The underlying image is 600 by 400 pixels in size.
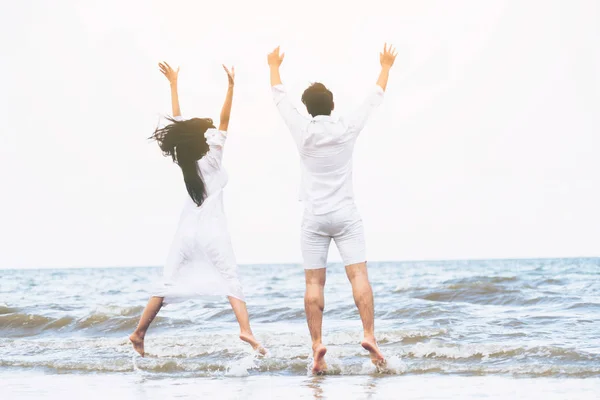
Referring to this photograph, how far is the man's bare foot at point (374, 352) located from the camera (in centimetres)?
555

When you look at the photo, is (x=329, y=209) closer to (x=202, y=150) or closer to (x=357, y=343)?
(x=202, y=150)

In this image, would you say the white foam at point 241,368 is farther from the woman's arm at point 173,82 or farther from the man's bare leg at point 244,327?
the woman's arm at point 173,82

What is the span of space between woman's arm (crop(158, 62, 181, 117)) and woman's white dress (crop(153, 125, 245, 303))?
43 centimetres

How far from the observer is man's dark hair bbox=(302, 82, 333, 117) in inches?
225

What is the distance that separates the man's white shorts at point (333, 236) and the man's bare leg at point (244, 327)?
609mm

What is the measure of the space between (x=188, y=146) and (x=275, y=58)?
931 mm

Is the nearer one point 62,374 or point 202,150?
point 202,150

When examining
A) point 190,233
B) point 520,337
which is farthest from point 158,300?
point 520,337

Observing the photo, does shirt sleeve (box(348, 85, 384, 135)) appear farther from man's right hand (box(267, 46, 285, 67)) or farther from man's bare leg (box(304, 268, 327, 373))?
man's bare leg (box(304, 268, 327, 373))

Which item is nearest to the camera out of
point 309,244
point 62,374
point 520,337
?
point 309,244

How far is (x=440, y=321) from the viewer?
31.8 feet

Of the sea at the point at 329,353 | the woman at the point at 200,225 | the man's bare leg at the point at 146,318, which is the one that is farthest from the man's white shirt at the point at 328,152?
the man's bare leg at the point at 146,318

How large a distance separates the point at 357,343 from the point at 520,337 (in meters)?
1.69

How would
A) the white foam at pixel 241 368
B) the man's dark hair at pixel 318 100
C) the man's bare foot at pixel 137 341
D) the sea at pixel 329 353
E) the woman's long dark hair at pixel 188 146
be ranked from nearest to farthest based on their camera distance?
the sea at pixel 329 353
the man's dark hair at pixel 318 100
the woman's long dark hair at pixel 188 146
the man's bare foot at pixel 137 341
the white foam at pixel 241 368
